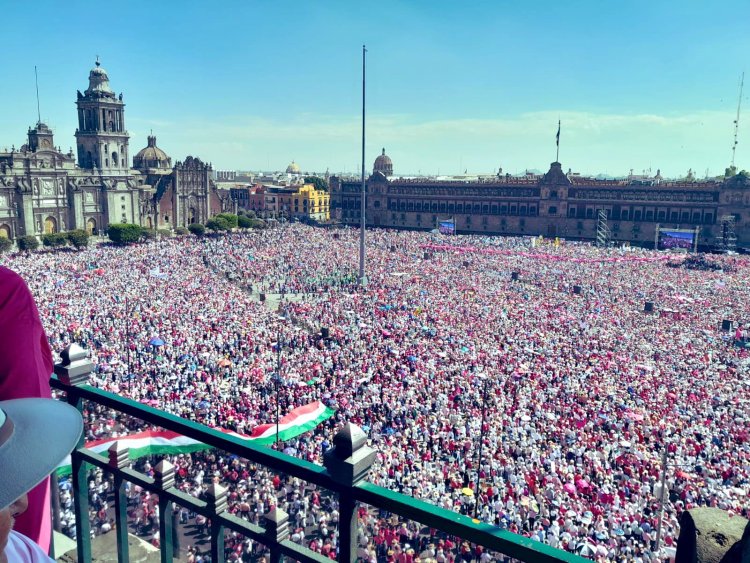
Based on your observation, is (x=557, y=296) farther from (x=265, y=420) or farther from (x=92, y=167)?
(x=92, y=167)

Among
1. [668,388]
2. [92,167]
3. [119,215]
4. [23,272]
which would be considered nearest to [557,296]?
[668,388]

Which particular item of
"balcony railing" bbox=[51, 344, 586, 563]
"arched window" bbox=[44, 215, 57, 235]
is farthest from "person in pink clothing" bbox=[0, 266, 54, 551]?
"arched window" bbox=[44, 215, 57, 235]

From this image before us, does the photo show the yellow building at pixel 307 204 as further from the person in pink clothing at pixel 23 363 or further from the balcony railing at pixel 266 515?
the person in pink clothing at pixel 23 363

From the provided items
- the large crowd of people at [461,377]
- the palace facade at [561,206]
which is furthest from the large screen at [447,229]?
the large crowd of people at [461,377]

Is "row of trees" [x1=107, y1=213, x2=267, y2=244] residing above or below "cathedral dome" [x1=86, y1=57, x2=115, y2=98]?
below

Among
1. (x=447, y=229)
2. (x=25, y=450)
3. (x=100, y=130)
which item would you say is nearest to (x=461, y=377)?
(x=25, y=450)

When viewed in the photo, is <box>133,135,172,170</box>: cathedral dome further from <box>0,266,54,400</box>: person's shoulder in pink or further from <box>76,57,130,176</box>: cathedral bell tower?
<box>0,266,54,400</box>: person's shoulder in pink
